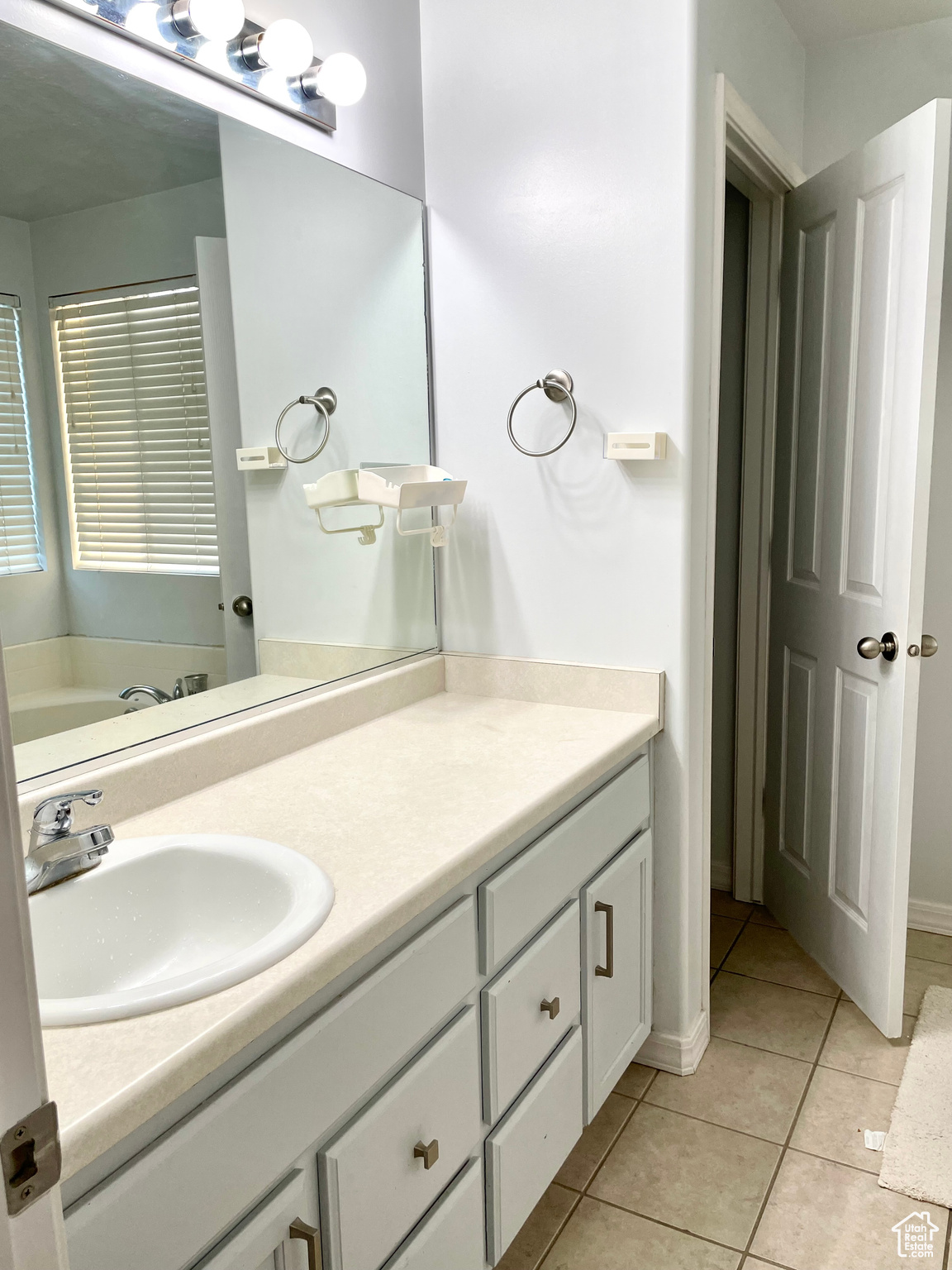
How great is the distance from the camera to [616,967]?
5.90ft

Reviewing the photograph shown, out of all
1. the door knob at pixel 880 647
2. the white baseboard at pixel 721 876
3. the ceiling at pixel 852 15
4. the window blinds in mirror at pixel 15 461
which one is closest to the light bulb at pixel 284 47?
the window blinds in mirror at pixel 15 461

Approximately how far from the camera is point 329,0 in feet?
5.81

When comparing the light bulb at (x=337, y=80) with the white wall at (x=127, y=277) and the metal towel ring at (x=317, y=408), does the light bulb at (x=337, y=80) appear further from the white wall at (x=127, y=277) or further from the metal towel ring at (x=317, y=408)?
the metal towel ring at (x=317, y=408)

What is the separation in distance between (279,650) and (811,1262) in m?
1.38

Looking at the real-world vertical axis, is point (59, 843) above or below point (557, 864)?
above

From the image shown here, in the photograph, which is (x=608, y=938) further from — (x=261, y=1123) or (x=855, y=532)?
(x=855, y=532)

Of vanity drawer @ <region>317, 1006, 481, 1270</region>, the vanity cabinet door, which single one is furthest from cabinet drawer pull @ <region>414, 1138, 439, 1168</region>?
the vanity cabinet door

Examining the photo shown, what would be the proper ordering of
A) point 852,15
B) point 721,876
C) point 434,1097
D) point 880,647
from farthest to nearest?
point 721,876, point 852,15, point 880,647, point 434,1097

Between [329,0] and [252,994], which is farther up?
[329,0]

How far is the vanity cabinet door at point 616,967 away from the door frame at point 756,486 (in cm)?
29

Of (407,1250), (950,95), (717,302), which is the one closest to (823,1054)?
(407,1250)

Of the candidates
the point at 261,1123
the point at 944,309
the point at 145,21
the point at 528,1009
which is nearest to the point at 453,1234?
the point at 528,1009

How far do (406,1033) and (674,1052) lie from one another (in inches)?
44.3

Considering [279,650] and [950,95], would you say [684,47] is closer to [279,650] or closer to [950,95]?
[950,95]
